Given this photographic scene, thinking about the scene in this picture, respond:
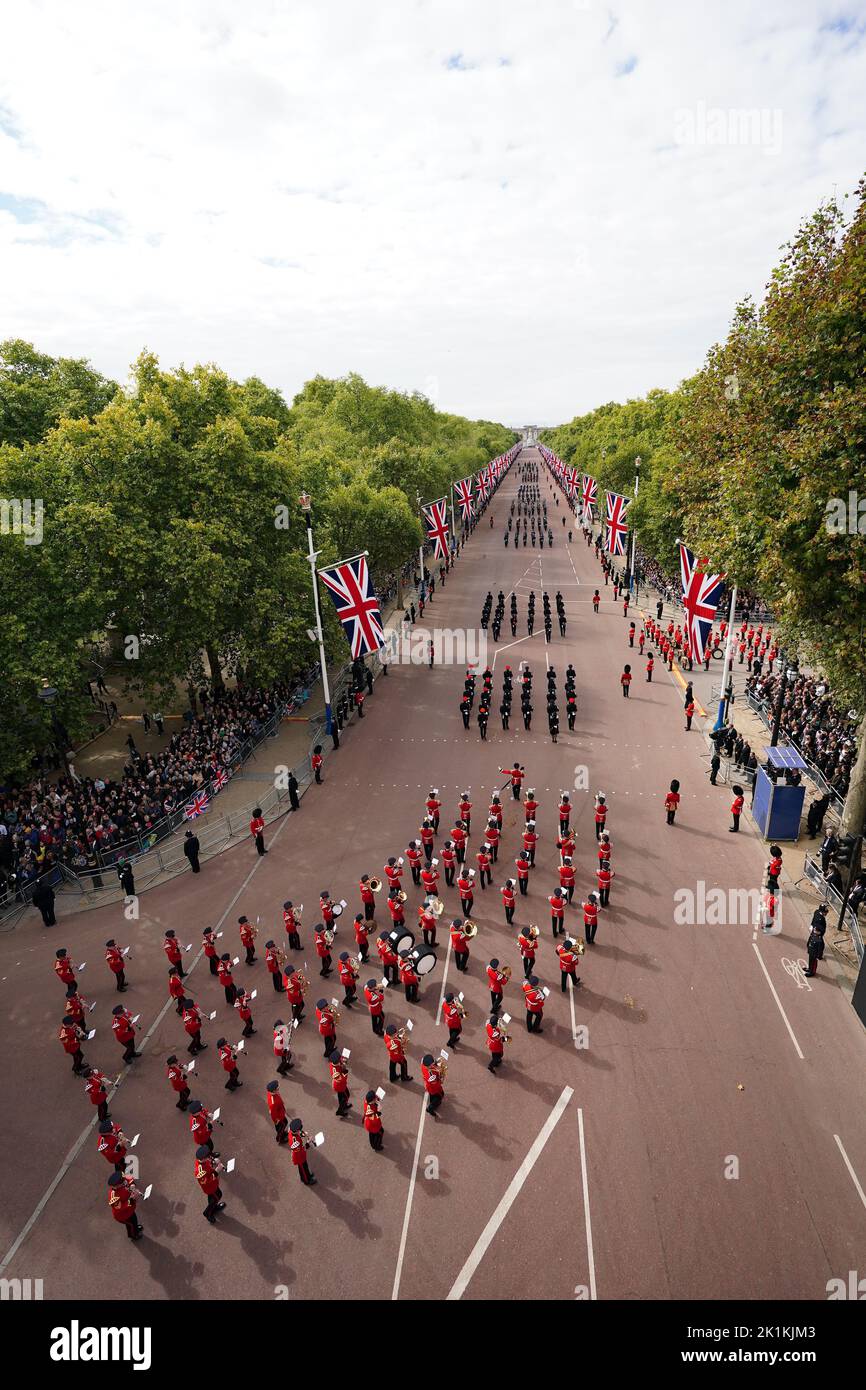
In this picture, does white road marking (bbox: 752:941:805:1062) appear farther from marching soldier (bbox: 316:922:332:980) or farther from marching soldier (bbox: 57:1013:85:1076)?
marching soldier (bbox: 57:1013:85:1076)

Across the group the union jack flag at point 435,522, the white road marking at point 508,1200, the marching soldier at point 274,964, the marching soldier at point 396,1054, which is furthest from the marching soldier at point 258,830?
the union jack flag at point 435,522

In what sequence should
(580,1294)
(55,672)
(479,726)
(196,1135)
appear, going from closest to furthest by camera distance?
(580,1294) → (196,1135) → (55,672) → (479,726)

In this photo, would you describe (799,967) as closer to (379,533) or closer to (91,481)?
(91,481)

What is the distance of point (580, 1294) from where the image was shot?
26.6 feet

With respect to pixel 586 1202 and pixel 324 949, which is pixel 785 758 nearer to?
pixel 586 1202

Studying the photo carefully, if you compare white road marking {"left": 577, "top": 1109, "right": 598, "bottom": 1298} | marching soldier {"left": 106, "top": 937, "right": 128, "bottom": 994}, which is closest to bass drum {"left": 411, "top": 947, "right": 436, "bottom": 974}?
white road marking {"left": 577, "top": 1109, "right": 598, "bottom": 1298}

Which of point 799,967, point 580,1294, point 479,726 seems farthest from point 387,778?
point 580,1294

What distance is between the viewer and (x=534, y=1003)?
1156 cm

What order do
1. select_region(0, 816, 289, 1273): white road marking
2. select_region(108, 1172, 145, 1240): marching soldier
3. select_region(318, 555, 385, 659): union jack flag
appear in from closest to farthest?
select_region(108, 1172, 145, 1240): marching soldier < select_region(0, 816, 289, 1273): white road marking < select_region(318, 555, 385, 659): union jack flag

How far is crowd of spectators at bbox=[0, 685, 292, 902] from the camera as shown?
17.1 metres

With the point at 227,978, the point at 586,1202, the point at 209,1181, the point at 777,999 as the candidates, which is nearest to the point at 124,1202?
the point at 209,1181

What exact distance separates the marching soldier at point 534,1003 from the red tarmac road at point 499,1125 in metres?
0.25

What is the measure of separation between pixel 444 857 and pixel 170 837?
8.17 m

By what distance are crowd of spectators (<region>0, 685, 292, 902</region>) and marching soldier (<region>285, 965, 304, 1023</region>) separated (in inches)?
302
